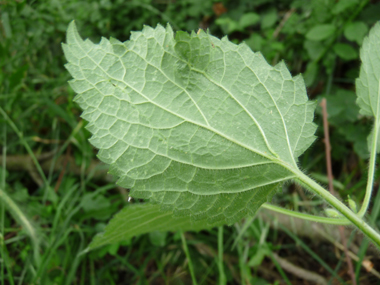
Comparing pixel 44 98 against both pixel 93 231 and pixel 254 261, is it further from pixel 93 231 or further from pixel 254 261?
pixel 254 261

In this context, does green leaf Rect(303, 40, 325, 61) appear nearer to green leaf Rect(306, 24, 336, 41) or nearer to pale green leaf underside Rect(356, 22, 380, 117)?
green leaf Rect(306, 24, 336, 41)

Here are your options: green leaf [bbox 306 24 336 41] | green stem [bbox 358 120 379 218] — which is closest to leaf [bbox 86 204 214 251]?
green stem [bbox 358 120 379 218]

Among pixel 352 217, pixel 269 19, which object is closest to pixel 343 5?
pixel 269 19

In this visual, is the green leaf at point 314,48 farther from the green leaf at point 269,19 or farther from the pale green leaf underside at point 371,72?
the pale green leaf underside at point 371,72

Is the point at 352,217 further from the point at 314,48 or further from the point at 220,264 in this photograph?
the point at 314,48

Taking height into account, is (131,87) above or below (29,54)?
above

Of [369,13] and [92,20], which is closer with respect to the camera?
[369,13]

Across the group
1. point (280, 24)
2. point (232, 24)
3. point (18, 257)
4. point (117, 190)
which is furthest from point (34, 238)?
point (280, 24)
